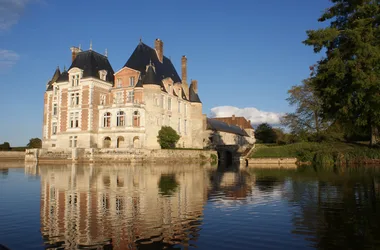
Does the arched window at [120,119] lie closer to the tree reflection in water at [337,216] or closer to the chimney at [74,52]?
the chimney at [74,52]

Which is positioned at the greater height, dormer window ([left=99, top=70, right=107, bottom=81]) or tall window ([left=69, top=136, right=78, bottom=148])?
dormer window ([left=99, top=70, right=107, bottom=81])

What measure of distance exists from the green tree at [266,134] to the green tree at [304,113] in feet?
73.8

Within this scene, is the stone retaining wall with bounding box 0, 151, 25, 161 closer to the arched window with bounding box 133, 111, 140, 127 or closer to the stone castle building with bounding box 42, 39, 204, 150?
the stone castle building with bounding box 42, 39, 204, 150

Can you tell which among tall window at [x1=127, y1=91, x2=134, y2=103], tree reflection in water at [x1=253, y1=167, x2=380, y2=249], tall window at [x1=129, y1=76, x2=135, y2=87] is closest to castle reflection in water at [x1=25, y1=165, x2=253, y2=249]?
tree reflection in water at [x1=253, y1=167, x2=380, y2=249]

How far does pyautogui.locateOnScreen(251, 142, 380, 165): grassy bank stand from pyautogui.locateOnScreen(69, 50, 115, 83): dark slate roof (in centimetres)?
2293

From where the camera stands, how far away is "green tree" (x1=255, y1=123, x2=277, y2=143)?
64.4 m

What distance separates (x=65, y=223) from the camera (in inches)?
311

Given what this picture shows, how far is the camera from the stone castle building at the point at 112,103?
41.7 metres

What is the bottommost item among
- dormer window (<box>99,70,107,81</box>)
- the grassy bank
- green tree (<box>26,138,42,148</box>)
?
the grassy bank

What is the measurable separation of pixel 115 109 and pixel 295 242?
3774 centimetres

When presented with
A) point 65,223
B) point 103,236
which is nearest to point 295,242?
point 103,236

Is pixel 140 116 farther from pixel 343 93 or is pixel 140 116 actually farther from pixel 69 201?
pixel 69 201

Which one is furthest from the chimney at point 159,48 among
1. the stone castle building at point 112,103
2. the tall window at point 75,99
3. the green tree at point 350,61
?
the green tree at point 350,61

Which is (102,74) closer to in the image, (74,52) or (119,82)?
(119,82)
